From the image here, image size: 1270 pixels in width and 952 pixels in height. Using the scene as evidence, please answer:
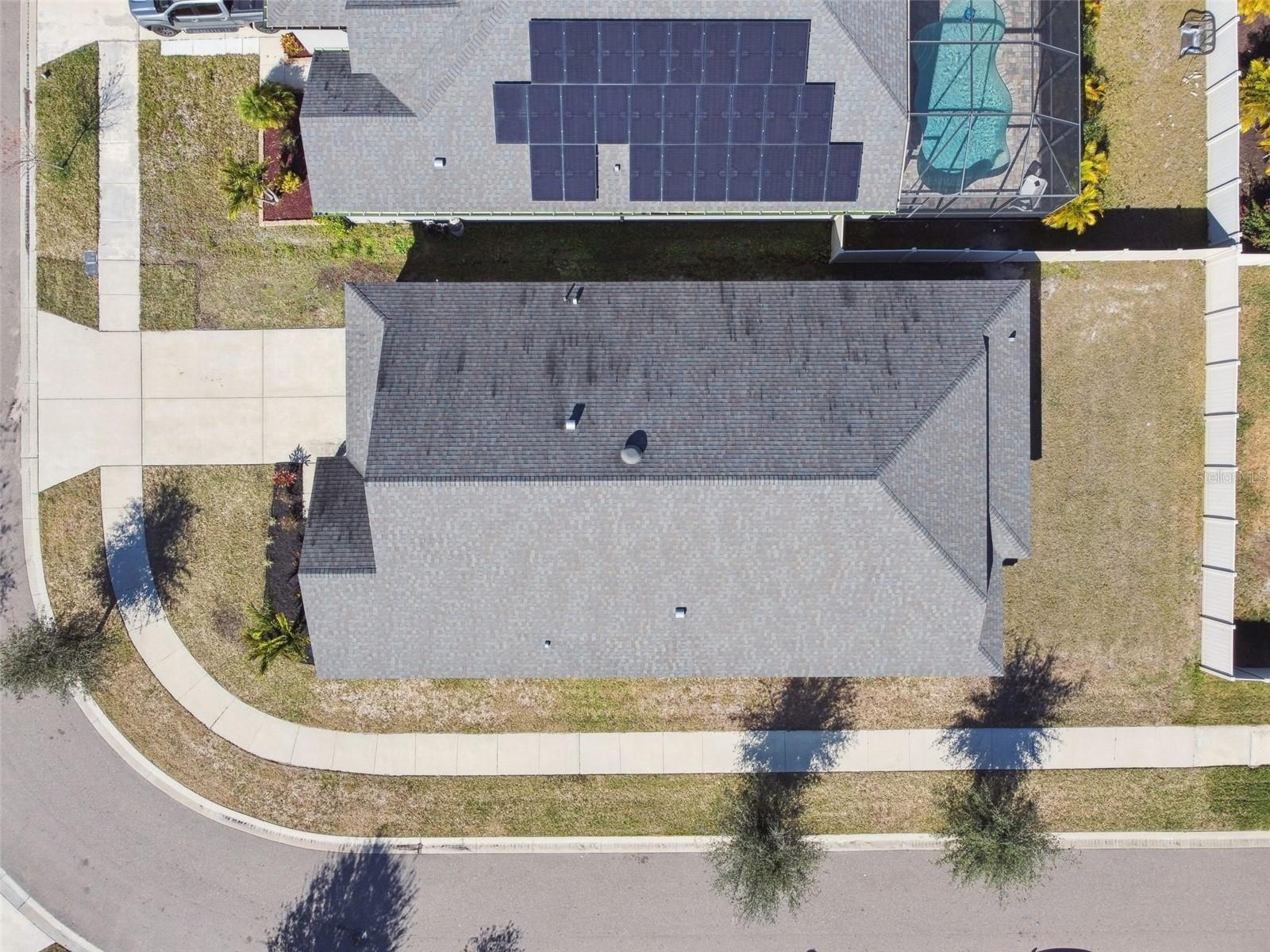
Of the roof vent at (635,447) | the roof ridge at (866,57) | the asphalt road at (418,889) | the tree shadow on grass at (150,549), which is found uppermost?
the roof ridge at (866,57)

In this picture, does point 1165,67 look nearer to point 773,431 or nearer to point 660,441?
point 773,431

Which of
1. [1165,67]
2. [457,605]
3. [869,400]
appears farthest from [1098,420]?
[457,605]

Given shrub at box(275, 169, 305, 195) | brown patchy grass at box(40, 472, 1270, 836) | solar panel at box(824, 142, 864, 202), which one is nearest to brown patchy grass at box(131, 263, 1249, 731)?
brown patchy grass at box(40, 472, 1270, 836)

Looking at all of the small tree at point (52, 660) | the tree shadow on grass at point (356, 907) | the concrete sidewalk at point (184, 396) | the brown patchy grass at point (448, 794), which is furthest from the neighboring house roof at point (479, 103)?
the tree shadow on grass at point (356, 907)

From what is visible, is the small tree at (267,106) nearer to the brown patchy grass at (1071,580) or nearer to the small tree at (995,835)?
the brown patchy grass at (1071,580)

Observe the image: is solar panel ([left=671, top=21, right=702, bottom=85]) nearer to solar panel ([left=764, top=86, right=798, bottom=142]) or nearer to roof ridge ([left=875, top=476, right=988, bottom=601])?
solar panel ([left=764, top=86, right=798, bottom=142])

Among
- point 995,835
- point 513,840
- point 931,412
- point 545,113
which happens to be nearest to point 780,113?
point 545,113
